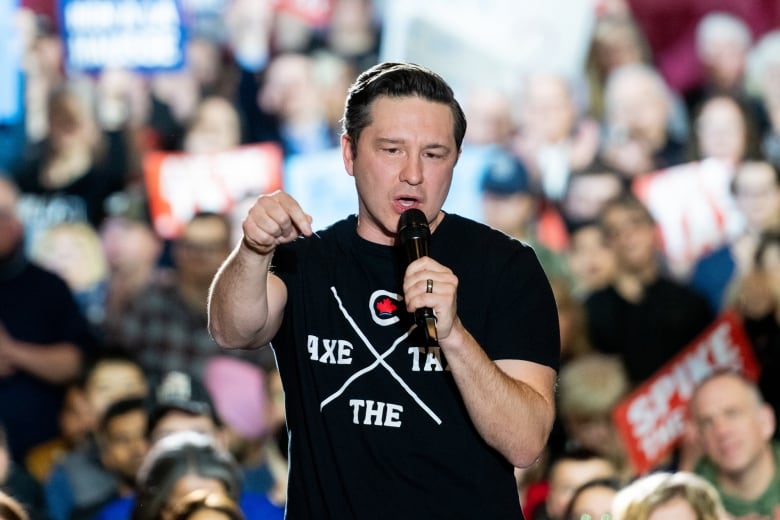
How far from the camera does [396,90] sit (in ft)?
7.57

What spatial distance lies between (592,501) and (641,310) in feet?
4.92

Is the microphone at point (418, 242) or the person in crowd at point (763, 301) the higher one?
the microphone at point (418, 242)

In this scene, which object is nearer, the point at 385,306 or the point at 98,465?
the point at 385,306

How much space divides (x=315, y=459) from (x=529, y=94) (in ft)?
13.4

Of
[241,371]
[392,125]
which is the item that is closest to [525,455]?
[392,125]

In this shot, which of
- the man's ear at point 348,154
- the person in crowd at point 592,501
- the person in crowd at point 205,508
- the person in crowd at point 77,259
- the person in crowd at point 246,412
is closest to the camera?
the man's ear at point 348,154

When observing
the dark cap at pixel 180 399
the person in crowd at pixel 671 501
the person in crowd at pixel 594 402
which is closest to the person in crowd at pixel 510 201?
the person in crowd at pixel 594 402

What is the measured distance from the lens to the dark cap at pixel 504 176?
233 inches

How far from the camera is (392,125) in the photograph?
228cm

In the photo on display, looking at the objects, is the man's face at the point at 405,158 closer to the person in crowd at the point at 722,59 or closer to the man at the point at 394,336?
the man at the point at 394,336

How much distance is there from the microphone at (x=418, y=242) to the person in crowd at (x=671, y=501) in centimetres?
203

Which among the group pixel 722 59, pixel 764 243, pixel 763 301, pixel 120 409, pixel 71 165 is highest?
pixel 722 59

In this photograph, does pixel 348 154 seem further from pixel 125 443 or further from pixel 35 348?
pixel 35 348

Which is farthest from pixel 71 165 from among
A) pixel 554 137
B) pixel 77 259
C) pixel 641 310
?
pixel 641 310
